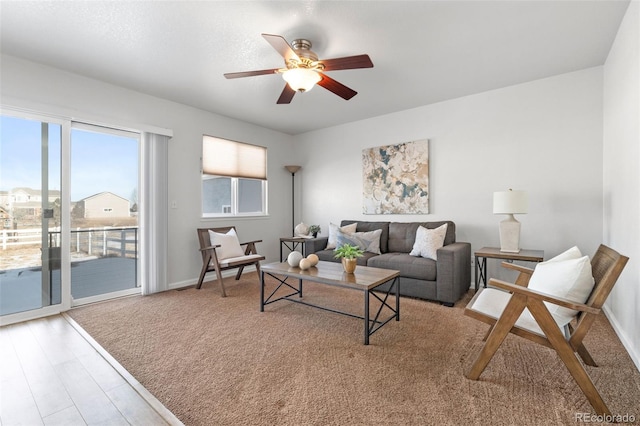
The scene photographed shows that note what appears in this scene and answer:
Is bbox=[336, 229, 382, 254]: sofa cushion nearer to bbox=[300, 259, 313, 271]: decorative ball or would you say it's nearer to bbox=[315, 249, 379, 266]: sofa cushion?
bbox=[315, 249, 379, 266]: sofa cushion

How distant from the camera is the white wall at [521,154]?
3.26m

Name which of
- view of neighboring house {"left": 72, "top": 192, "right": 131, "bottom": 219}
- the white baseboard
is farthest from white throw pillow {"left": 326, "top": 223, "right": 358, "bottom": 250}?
the white baseboard

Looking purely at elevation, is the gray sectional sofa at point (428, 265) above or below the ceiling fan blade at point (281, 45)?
below

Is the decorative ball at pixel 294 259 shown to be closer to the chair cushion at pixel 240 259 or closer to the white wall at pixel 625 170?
the chair cushion at pixel 240 259

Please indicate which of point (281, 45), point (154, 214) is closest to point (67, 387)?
point (154, 214)

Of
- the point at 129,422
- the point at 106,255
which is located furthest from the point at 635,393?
the point at 106,255

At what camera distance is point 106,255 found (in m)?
3.91

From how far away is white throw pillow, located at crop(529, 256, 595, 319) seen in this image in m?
1.71

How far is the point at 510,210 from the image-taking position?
10.4 feet

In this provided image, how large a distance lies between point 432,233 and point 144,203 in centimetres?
368

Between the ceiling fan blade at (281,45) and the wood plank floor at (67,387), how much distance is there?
2346 mm

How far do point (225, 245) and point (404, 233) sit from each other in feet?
8.29

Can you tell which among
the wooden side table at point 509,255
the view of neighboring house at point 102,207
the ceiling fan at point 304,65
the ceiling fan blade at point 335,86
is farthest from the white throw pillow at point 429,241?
the view of neighboring house at point 102,207

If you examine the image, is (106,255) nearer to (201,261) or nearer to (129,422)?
(201,261)
